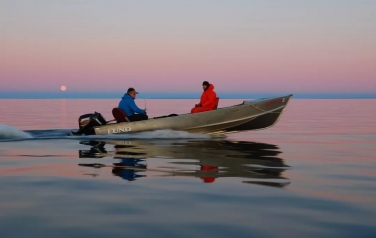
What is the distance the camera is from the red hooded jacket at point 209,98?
16078mm

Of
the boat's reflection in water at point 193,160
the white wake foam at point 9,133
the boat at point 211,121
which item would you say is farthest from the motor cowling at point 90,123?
the white wake foam at point 9,133

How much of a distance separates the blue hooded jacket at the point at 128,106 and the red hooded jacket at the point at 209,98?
2.17m

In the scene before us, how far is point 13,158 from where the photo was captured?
10.6 m

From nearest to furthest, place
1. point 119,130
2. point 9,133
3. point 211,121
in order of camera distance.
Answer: point 9,133 → point 119,130 → point 211,121

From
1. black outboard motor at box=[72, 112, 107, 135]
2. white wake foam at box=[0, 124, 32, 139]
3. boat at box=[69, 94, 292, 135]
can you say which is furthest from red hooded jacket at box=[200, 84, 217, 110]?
white wake foam at box=[0, 124, 32, 139]

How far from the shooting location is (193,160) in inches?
399

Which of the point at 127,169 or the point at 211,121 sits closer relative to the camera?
the point at 127,169

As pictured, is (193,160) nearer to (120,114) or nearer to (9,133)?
(120,114)

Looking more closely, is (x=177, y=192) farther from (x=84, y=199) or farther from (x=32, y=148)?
(x=32, y=148)

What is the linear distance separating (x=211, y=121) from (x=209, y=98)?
0.81 meters

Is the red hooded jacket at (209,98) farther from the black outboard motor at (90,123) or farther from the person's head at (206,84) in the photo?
the black outboard motor at (90,123)

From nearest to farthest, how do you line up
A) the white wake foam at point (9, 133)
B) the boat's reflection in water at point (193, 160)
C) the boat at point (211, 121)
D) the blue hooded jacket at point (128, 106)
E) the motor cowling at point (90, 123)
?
the boat's reflection in water at point (193, 160) < the white wake foam at point (9, 133) < the boat at point (211, 121) < the blue hooded jacket at point (128, 106) < the motor cowling at point (90, 123)

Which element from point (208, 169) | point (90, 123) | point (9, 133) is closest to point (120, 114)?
point (90, 123)

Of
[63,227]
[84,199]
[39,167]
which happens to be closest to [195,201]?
[84,199]
